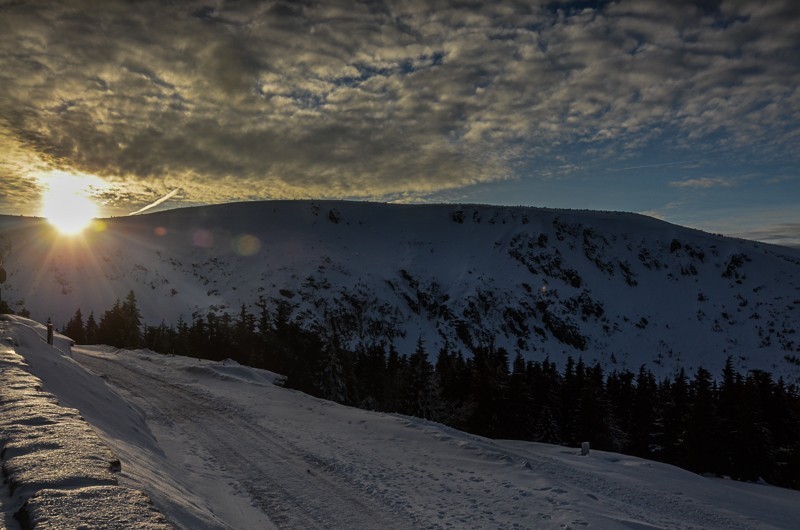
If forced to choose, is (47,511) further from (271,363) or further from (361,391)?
(361,391)

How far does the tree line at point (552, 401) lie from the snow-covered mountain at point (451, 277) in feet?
157

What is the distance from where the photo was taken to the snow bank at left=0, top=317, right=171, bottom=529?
173 inches

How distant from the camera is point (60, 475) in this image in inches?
203

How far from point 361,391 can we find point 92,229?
113 meters

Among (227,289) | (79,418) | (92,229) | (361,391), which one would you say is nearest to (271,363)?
(361,391)

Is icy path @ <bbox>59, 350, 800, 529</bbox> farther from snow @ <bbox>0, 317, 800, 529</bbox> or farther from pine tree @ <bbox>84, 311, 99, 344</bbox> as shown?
pine tree @ <bbox>84, 311, 99, 344</bbox>

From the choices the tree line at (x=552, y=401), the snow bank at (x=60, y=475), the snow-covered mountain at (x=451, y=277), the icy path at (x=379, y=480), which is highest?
the snow-covered mountain at (x=451, y=277)

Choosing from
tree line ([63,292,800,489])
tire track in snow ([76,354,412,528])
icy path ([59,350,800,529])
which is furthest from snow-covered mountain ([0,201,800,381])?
icy path ([59,350,800,529])

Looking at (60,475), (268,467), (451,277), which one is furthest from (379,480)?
(451,277)

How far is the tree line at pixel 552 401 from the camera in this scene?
121ft

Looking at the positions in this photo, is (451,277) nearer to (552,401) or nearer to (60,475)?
(552,401)

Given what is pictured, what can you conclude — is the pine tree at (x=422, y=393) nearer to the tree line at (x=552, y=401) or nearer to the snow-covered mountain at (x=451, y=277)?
the tree line at (x=552, y=401)

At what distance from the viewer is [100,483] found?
5.28 metres

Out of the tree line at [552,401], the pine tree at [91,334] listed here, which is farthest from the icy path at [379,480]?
the pine tree at [91,334]
